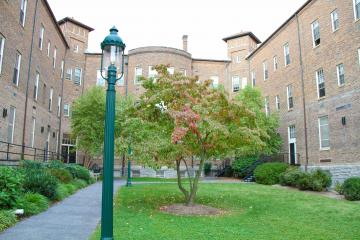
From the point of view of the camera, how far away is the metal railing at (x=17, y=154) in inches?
629

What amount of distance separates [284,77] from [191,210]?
1922cm

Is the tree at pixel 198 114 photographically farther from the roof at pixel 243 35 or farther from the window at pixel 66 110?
the roof at pixel 243 35

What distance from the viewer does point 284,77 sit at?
26750 millimetres

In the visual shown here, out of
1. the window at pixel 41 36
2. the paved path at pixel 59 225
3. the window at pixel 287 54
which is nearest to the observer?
the paved path at pixel 59 225

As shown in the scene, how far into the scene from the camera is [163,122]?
39.9 feet

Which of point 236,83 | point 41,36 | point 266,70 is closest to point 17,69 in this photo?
point 41,36

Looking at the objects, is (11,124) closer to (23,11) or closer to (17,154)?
(17,154)

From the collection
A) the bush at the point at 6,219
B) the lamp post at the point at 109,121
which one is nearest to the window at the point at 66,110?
the bush at the point at 6,219

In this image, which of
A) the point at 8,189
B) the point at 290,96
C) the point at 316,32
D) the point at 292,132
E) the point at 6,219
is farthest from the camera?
the point at 290,96

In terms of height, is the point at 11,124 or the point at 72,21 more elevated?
the point at 72,21

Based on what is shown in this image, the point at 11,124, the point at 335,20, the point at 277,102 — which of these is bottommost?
the point at 11,124

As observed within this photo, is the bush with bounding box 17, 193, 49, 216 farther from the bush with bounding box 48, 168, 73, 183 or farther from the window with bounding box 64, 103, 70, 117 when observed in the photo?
the window with bounding box 64, 103, 70, 117

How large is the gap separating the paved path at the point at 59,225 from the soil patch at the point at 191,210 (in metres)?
2.35

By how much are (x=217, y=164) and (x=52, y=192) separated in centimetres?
2482
